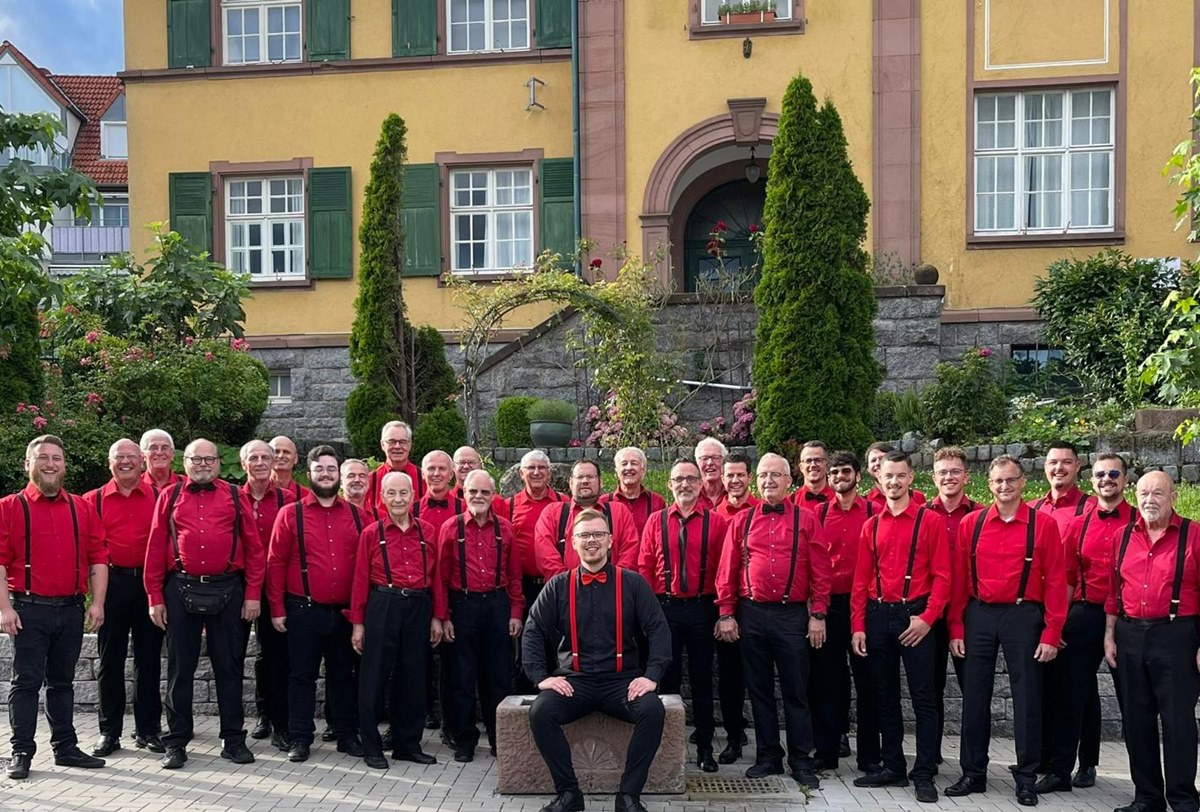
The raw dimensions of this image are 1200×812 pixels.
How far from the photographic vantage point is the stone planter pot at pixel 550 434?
51.2ft

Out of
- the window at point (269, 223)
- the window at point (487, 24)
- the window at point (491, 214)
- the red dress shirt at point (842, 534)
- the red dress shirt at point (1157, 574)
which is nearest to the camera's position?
the red dress shirt at point (1157, 574)

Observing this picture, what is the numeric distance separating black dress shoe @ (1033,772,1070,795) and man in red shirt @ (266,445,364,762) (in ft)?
13.0

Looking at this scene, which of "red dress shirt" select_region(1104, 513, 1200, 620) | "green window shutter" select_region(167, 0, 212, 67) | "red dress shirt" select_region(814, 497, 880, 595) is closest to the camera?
"red dress shirt" select_region(1104, 513, 1200, 620)

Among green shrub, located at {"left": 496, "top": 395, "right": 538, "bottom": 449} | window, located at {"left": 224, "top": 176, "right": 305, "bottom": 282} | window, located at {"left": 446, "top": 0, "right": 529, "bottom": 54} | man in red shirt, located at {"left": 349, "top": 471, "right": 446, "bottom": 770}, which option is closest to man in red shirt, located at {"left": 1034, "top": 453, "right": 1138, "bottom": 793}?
man in red shirt, located at {"left": 349, "top": 471, "right": 446, "bottom": 770}

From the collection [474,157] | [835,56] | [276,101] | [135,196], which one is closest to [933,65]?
[835,56]

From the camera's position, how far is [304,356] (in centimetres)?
2033

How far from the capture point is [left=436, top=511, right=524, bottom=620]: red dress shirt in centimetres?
863

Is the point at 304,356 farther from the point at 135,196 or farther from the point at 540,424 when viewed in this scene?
the point at 540,424

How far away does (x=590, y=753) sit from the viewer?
7863mm

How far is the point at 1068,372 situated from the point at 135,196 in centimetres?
1329

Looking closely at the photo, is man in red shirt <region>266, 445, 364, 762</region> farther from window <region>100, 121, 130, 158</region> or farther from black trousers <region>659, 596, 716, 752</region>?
window <region>100, 121, 130, 158</region>

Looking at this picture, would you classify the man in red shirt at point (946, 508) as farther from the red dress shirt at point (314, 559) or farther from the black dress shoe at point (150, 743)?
the black dress shoe at point (150, 743)

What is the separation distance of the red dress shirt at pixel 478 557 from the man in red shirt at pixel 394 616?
0.13 metres


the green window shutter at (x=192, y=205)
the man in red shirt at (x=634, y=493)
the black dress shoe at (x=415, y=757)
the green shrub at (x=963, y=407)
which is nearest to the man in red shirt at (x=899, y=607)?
the man in red shirt at (x=634, y=493)
